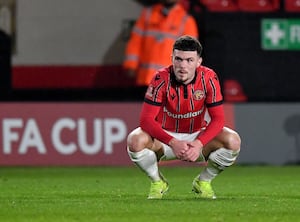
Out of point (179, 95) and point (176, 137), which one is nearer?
point (179, 95)

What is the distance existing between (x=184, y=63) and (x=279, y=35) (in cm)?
652

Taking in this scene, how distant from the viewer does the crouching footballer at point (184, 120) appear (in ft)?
29.2

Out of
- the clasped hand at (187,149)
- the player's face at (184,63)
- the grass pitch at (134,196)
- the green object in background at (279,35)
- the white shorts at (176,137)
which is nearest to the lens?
the grass pitch at (134,196)

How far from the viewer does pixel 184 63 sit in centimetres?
889

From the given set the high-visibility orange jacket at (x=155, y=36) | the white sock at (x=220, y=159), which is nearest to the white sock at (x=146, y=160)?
the white sock at (x=220, y=159)

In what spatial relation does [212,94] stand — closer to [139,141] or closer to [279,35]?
[139,141]

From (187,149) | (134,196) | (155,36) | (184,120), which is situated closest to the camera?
(187,149)

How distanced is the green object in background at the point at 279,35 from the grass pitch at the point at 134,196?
6.04 feet

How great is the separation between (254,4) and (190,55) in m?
6.47

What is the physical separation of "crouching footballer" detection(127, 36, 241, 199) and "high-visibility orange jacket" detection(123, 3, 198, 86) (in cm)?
543

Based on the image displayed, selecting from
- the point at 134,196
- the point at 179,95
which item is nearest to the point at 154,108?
the point at 179,95

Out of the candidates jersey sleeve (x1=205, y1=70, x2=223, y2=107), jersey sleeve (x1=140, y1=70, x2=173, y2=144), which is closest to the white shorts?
jersey sleeve (x1=140, y1=70, x2=173, y2=144)

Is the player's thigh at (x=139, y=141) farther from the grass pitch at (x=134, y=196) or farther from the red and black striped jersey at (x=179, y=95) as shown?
the grass pitch at (x=134, y=196)

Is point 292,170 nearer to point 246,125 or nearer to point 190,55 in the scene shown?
point 246,125
